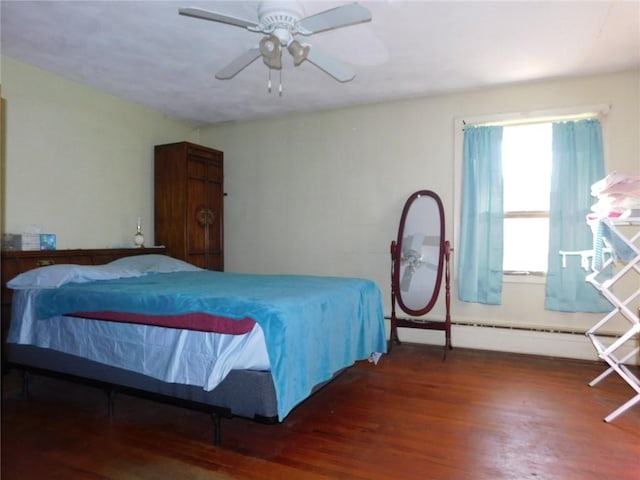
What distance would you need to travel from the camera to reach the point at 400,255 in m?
4.00

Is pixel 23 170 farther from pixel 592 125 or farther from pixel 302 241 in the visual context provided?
pixel 592 125

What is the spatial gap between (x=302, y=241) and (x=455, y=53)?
7.92 ft

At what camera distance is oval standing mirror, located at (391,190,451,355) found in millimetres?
3896

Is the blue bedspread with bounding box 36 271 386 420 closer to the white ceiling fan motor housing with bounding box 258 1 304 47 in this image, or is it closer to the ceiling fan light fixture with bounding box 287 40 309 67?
the ceiling fan light fixture with bounding box 287 40 309 67

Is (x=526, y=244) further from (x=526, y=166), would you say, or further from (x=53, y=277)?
(x=53, y=277)

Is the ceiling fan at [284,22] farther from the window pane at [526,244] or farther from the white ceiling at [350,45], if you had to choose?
the window pane at [526,244]

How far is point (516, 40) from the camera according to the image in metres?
2.88

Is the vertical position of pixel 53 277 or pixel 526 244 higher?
pixel 526 244

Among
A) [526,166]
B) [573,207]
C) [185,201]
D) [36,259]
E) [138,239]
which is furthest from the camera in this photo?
[185,201]

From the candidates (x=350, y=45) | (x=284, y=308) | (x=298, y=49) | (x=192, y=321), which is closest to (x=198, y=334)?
(x=192, y=321)

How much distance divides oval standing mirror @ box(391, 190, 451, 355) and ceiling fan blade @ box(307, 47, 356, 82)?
177 centimetres

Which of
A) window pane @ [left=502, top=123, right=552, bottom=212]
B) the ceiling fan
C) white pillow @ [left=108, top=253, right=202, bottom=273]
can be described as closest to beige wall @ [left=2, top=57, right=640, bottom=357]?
window pane @ [left=502, top=123, right=552, bottom=212]

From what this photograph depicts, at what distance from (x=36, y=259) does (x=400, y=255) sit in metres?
3.08

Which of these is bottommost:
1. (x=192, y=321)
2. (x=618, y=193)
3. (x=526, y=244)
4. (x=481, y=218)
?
(x=192, y=321)
